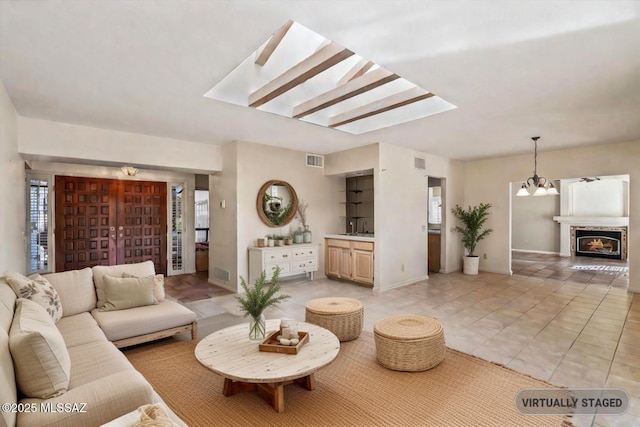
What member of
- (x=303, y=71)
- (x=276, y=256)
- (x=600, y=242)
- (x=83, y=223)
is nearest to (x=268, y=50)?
(x=303, y=71)

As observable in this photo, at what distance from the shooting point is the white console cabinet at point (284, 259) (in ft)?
17.0

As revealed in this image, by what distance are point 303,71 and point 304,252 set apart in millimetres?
3677

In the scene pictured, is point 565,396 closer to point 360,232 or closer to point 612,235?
point 360,232

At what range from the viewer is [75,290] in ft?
9.95

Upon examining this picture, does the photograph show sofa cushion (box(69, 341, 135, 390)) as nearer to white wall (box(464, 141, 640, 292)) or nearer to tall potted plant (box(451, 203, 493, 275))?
tall potted plant (box(451, 203, 493, 275))

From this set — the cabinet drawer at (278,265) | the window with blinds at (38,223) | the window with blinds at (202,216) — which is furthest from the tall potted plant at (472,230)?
the window with blinds at (38,223)

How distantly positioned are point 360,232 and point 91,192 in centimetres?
548

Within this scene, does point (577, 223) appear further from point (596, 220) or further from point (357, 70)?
point (357, 70)

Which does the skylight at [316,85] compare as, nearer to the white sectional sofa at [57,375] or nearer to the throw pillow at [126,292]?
the throw pillow at [126,292]

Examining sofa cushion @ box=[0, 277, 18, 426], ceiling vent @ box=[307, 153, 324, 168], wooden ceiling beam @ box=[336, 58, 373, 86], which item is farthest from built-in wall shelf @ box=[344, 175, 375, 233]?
sofa cushion @ box=[0, 277, 18, 426]

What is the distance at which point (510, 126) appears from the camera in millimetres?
4348

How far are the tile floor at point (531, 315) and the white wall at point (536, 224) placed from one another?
3.18 meters

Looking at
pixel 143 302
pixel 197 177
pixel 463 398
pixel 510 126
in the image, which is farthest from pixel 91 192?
pixel 510 126

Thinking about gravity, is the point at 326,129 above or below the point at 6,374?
above
